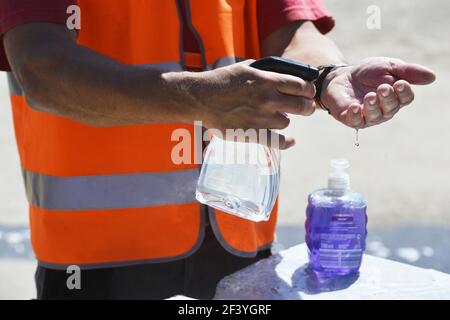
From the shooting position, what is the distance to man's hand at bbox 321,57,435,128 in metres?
1.94

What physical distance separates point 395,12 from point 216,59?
890cm

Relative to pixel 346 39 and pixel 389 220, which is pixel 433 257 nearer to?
pixel 389 220

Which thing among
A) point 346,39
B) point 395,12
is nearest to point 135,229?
point 346,39

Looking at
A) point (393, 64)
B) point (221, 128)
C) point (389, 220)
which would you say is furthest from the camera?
→ point (389, 220)

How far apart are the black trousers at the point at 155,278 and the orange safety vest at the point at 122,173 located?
1.4 inches

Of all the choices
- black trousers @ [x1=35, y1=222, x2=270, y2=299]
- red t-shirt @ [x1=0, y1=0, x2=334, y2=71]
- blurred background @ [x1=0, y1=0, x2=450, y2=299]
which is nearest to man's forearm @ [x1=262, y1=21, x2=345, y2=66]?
red t-shirt @ [x1=0, y1=0, x2=334, y2=71]

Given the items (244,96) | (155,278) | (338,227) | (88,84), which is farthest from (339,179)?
(88,84)

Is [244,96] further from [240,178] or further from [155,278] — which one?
[155,278]

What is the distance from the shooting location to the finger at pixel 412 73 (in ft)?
6.43

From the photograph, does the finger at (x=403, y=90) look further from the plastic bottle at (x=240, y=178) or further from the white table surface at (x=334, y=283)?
the white table surface at (x=334, y=283)

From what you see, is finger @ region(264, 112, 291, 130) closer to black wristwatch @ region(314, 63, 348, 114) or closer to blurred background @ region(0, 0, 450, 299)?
black wristwatch @ region(314, 63, 348, 114)

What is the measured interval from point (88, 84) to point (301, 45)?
94 cm

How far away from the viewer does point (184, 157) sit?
2.34 meters

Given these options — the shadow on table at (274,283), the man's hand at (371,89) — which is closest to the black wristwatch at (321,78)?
the man's hand at (371,89)
